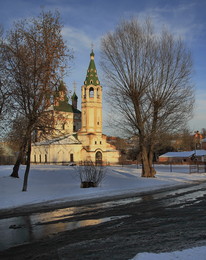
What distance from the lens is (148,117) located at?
76.8 feet

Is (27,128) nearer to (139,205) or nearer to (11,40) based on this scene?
(11,40)

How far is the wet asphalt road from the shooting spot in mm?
5797

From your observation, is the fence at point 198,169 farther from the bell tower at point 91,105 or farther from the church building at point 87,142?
the bell tower at point 91,105

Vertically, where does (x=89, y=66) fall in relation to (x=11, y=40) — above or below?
above

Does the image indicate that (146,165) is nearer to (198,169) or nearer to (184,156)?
(198,169)

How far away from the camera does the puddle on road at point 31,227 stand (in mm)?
6840

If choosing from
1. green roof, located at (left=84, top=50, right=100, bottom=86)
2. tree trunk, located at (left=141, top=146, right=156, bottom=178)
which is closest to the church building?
green roof, located at (left=84, top=50, right=100, bottom=86)

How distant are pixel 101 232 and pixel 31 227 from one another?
215 centimetres

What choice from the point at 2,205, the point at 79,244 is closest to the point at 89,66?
the point at 2,205

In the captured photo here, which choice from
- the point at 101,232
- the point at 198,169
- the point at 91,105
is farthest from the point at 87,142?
the point at 101,232

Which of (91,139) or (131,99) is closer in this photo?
(131,99)

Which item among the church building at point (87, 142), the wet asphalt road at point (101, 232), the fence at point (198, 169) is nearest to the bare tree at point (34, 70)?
the wet asphalt road at point (101, 232)

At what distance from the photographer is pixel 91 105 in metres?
72.2

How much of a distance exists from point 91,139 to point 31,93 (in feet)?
181
